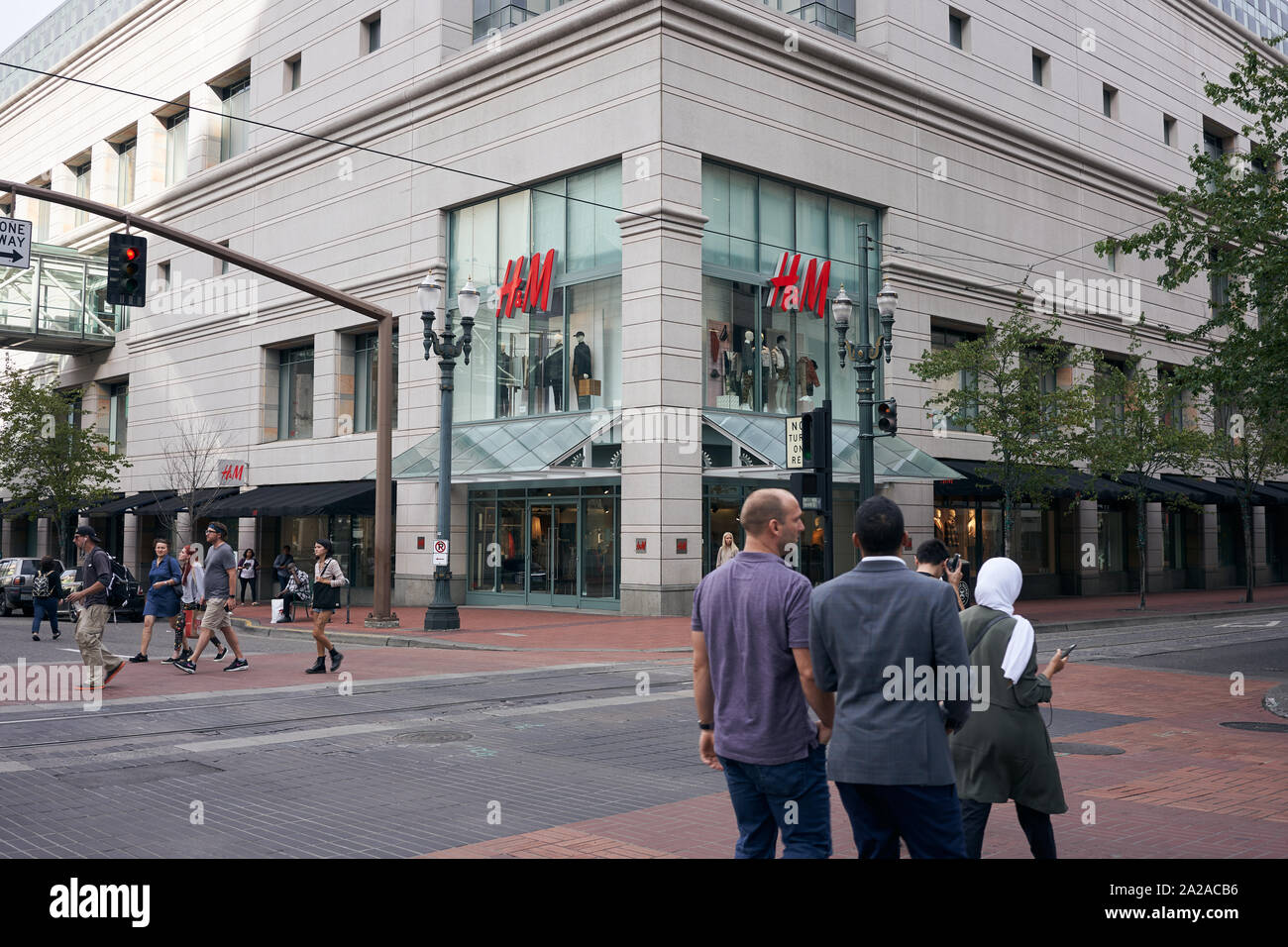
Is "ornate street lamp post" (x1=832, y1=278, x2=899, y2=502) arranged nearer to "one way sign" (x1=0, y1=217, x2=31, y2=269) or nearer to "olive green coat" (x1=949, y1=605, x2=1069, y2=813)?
"one way sign" (x1=0, y1=217, x2=31, y2=269)

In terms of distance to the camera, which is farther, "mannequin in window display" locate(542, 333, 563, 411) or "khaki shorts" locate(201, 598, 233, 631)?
"mannequin in window display" locate(542, 333, 563, 411)

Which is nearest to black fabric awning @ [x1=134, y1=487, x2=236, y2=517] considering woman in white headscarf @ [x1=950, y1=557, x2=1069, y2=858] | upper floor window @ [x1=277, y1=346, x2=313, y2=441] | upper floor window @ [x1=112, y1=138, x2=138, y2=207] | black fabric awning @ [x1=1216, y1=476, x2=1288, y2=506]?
upper floor window @ [x1=277, y1=346, x2=313, y2=441]

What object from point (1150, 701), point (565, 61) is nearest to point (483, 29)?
point (565, 61)

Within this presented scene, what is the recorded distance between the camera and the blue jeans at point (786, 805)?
420cm

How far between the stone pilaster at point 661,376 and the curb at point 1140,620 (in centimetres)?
761

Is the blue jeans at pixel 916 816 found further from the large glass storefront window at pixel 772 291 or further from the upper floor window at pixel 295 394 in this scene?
the upper floor window at pixel 295 394

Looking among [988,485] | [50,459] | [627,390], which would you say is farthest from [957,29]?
[50,459]

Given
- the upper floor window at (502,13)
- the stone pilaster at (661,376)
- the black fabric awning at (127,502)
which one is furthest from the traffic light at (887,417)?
the black fabric awning at (127,502)

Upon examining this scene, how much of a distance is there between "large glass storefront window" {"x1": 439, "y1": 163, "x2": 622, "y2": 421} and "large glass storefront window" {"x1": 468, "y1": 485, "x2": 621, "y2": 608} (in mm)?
2180

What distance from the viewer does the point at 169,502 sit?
3706cm

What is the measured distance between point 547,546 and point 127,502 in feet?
65.1

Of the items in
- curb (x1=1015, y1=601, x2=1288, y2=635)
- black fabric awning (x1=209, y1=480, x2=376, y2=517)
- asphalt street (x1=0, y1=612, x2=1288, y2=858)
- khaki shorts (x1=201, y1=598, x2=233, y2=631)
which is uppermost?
black fabric awning (x1=209, y1=480, x2=376, y2=517)

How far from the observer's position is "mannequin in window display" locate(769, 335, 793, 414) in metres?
27.7
